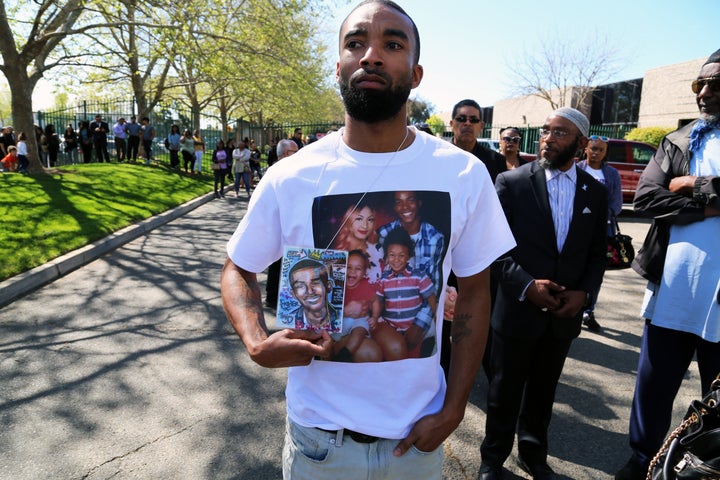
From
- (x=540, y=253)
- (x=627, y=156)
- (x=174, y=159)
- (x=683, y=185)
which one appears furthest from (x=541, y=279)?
(x=174, y=159)

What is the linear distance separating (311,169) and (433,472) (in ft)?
3.27

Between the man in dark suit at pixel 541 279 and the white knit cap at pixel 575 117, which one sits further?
the white knit cap at pixel 575 117

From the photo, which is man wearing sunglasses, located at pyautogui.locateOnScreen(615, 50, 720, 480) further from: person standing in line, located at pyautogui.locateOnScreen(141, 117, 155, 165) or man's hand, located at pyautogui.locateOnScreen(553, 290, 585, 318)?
person standing in line, located at pyautogui.locateOnScreen(141, 117, 155, 165)

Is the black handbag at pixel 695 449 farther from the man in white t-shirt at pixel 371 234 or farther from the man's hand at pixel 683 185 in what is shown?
the man's hand at pixel 683 185

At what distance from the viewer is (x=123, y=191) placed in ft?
44.6

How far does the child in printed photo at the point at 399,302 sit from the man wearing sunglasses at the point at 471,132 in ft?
10.0

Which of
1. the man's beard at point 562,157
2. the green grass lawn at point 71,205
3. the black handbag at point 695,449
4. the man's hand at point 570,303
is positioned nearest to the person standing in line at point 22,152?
the green grass lawn at point 71,205

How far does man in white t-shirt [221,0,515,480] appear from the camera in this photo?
1479 mm

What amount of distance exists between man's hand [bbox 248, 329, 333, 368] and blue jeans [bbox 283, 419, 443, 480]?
0.29 meters

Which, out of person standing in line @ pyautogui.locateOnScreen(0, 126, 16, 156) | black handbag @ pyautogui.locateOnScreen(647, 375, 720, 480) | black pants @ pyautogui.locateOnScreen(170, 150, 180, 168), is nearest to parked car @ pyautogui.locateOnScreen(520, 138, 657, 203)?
black pants @ pyautogui.locateOnScreen(170, 150, 180, 168)

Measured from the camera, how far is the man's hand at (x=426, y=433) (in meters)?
1.48

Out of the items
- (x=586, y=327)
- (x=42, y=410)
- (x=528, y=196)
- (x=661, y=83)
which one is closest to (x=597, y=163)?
(x=586, y=327)

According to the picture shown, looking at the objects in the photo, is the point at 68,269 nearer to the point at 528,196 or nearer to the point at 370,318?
the point at 528,196

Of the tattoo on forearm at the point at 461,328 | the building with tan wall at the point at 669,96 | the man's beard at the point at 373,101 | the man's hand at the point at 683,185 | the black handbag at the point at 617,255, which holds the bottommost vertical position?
the black handbag at the point at 617,255
